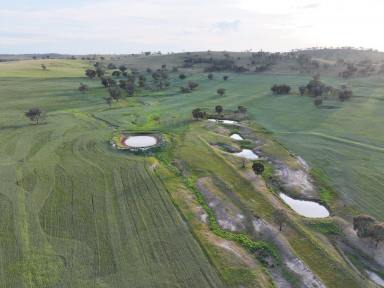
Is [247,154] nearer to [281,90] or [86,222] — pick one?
[86,222]

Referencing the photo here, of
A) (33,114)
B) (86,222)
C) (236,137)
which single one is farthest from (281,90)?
(86,222)

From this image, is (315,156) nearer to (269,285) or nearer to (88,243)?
(269,285)

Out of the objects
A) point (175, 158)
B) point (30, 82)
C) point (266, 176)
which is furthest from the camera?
point (30, 82)

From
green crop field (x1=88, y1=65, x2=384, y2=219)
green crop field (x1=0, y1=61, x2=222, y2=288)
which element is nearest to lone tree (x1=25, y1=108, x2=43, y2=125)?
green crop field (x1=0, y1=61, x2=222, y2=288)

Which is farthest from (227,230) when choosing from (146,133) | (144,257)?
(146,133)

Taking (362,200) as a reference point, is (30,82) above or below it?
above
